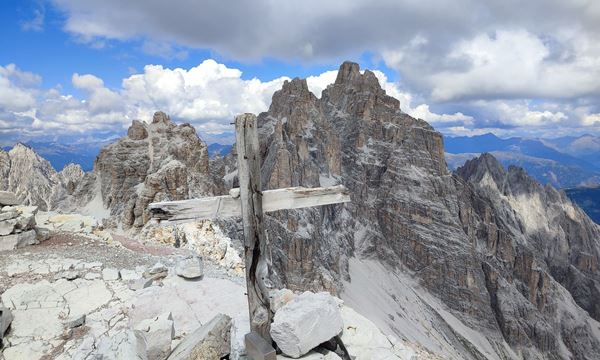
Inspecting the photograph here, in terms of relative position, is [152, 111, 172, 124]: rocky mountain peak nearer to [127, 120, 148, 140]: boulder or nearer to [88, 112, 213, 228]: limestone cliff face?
[88, 112, 213, 228]: limestone cliff face

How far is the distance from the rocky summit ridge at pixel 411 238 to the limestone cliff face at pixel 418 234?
426 mm

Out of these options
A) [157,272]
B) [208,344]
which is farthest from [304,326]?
[157,272]

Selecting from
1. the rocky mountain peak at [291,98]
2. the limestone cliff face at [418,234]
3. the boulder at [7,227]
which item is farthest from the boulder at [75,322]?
the rocky mountain peak at [291,98]

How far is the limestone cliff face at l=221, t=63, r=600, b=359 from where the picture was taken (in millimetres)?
97500

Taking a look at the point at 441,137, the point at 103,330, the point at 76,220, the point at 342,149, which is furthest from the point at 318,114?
the point at 103,330

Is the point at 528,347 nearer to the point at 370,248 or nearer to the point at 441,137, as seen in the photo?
the point at 370,248

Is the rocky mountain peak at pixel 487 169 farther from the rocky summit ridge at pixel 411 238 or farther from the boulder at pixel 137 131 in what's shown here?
the boulder at pixel 137 131

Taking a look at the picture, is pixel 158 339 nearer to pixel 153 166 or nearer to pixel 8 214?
pixel 8 214

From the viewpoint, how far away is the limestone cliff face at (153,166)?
34.2 m

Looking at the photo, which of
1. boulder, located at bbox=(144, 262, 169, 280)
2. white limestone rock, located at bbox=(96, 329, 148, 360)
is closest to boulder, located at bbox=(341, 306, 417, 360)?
white limestone rock, located at bbox=(96, 329, 148, 360)

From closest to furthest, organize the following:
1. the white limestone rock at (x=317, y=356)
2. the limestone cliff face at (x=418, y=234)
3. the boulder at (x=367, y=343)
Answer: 1. the white limestone rock at (x=317, y=356)
2. the boulder at (x=367, y=343)
3. the limestone cliff face at (x=418, y=234)

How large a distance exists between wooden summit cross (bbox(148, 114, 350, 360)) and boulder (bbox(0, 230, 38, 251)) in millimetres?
10060

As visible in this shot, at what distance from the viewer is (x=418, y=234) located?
12344 cm

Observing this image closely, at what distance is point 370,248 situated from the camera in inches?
5002
